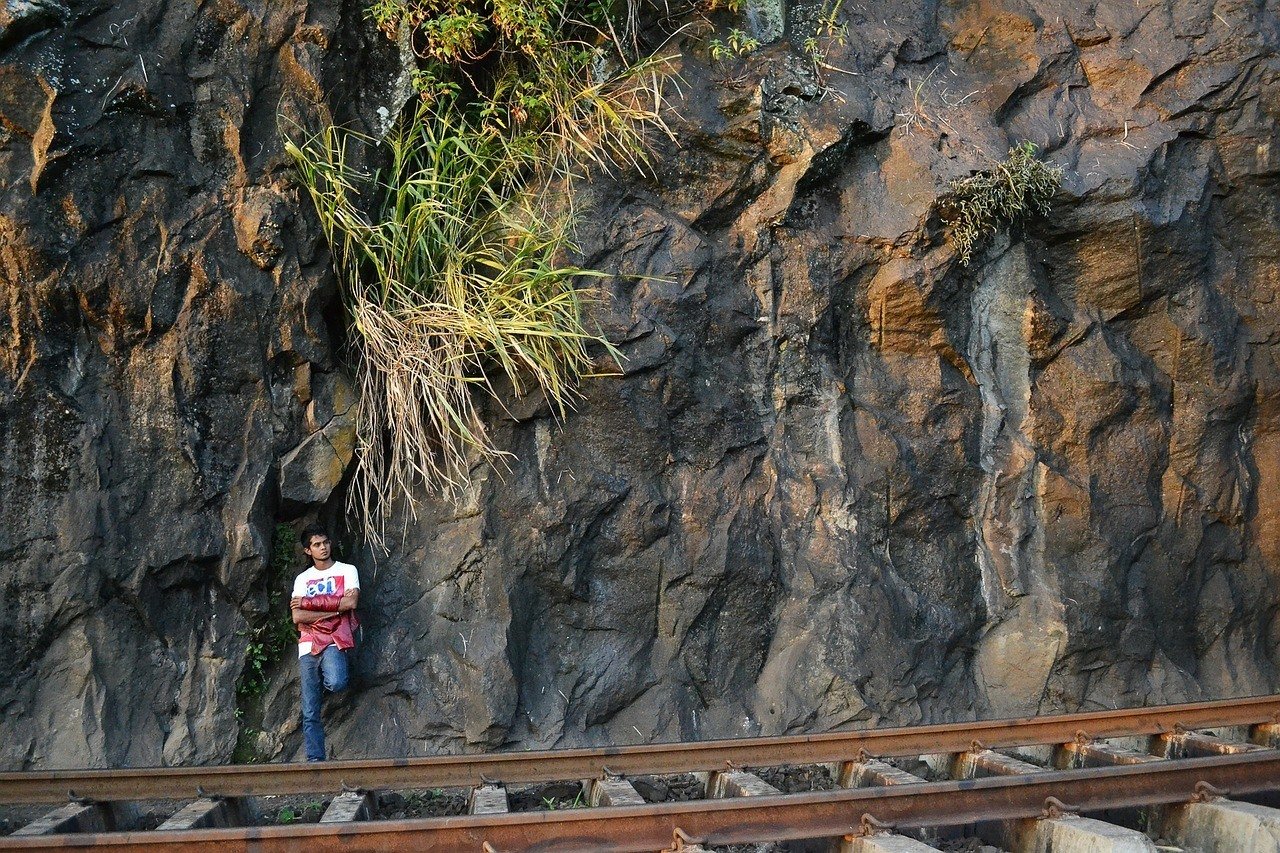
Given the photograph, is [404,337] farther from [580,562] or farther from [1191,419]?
[1191,419]

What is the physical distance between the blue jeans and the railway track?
0.47 m

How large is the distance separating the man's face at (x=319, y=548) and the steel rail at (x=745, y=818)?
6.15 ft

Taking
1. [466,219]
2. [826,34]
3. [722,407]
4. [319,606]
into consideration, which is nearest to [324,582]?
[319,606]

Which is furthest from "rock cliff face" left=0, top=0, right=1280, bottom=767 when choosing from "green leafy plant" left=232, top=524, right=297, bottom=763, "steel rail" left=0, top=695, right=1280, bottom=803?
"steel rail" left=0, top=695, right=1280, bottom=803

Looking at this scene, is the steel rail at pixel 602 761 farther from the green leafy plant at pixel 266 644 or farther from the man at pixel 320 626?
the green leafy plant at pixel 266 644

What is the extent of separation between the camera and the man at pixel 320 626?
17.0ft

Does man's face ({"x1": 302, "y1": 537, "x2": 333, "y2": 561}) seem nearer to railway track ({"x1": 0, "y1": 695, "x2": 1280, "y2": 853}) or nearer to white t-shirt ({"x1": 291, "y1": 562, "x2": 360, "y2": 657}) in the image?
white t-shirt ({"x1": 291, "y1": 562, "x2": 360, "y2": 657})

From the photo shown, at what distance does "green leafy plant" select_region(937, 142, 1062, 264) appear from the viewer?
632 cm

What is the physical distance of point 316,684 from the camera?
520 centimetres

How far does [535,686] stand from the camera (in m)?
5.64

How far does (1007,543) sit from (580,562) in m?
2.62

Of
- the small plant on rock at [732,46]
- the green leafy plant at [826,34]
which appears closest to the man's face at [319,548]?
the small plant on rock at [732,46]

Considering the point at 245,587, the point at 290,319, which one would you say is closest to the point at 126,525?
the point at 245,587

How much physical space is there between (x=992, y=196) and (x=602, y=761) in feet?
13.3
